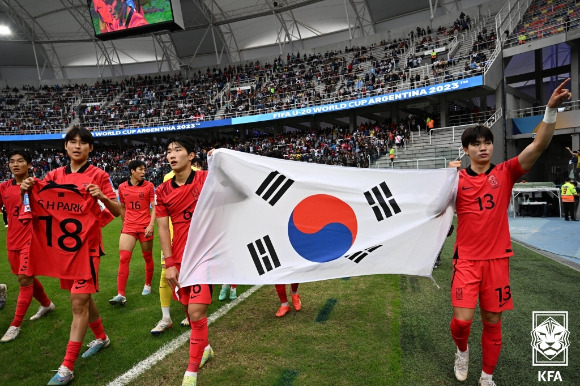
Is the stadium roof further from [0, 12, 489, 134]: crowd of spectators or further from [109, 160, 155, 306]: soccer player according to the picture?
A: [109, 160, 155, 306]: soccer player

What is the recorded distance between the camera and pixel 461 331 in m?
2.75

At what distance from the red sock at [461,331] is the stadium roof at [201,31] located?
104 ft

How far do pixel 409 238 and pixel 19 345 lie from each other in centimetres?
418

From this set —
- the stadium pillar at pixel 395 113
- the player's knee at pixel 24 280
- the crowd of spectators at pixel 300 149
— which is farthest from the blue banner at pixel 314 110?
the player's knee at pixel 24 280

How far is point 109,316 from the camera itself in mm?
4684

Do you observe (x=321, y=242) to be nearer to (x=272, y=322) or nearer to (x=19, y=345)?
(x=272, y=322)

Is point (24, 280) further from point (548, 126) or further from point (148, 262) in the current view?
point (548, 126)

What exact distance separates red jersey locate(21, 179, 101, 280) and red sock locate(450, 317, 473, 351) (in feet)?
10.2

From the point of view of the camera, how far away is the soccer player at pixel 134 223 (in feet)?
16.9

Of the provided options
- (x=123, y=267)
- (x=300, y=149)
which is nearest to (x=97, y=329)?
(x=123, y=267)

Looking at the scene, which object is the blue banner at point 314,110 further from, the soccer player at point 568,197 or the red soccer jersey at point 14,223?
the red soccer jersey at point 14,223

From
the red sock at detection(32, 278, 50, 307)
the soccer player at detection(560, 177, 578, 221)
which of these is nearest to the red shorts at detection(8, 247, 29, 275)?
the red sock at detection(32, 278, 50, 307)

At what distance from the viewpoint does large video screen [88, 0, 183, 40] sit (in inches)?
944

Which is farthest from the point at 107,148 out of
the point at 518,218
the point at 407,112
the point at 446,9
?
the point at 518,218
